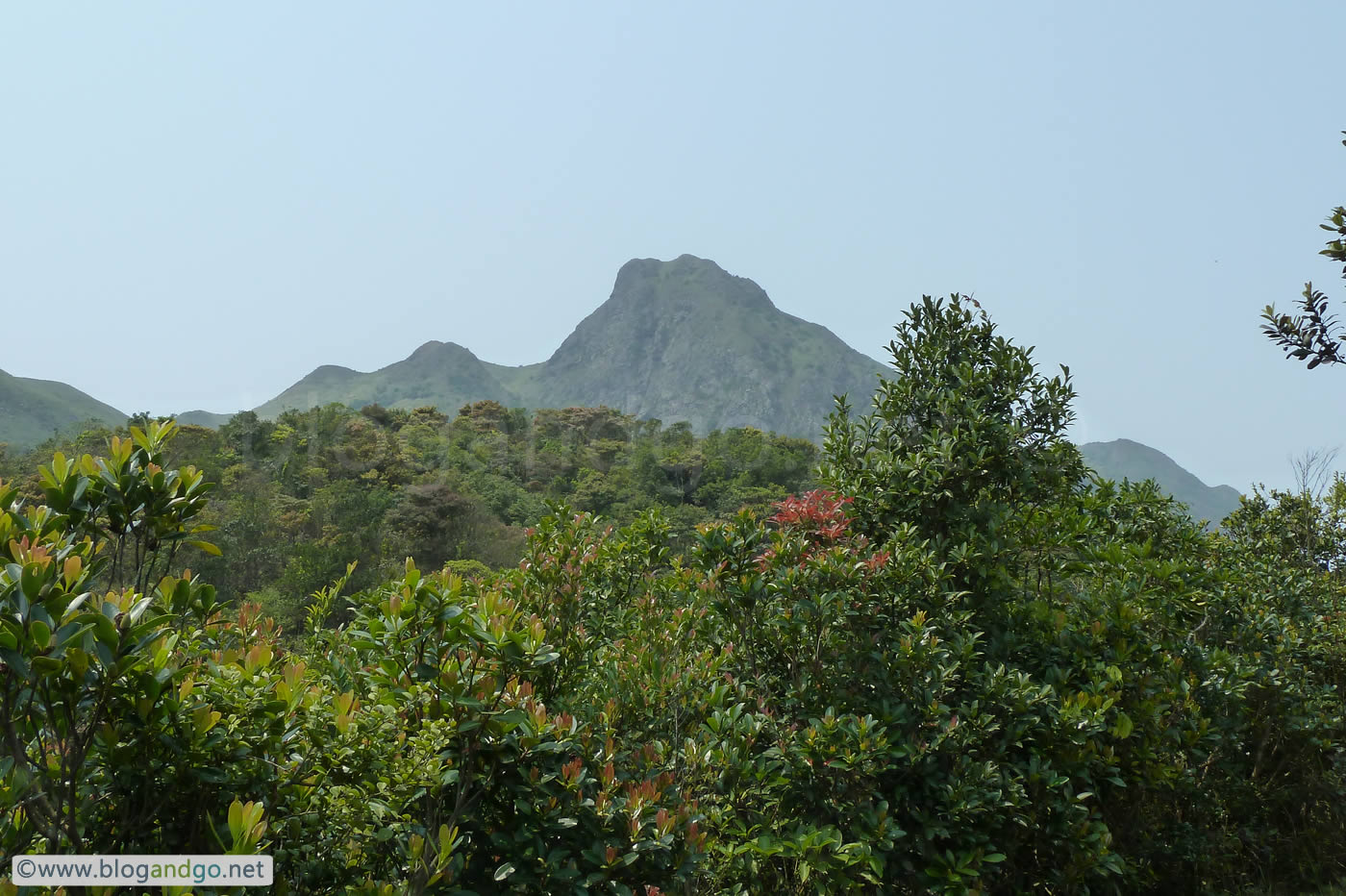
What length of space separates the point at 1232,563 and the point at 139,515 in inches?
336

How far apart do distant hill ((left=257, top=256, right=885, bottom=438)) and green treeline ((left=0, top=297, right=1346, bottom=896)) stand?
152 metres

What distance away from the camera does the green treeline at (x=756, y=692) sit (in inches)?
85.3

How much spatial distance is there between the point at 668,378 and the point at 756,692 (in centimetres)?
17964

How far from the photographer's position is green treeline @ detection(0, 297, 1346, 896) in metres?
2.17

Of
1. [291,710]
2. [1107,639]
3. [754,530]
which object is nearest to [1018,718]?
[1107,639]

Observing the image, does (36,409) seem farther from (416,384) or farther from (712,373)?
(712,373)

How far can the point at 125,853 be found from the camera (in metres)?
2.11

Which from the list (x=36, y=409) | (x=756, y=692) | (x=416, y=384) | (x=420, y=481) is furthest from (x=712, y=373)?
(x=756, y=692)

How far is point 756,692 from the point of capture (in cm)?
417

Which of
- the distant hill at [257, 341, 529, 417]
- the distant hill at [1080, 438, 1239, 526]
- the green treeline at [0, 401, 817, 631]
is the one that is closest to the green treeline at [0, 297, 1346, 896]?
the green treeline at [0, 401, 817, 631]

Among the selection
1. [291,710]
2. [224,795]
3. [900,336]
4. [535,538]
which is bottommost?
[224,795]

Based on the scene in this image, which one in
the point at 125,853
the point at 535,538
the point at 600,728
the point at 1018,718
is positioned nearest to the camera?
the point at 125,853

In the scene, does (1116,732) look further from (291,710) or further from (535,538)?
(291,710)

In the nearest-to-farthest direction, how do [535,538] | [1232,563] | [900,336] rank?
[535,538] → [900,336] → [1232,563]
